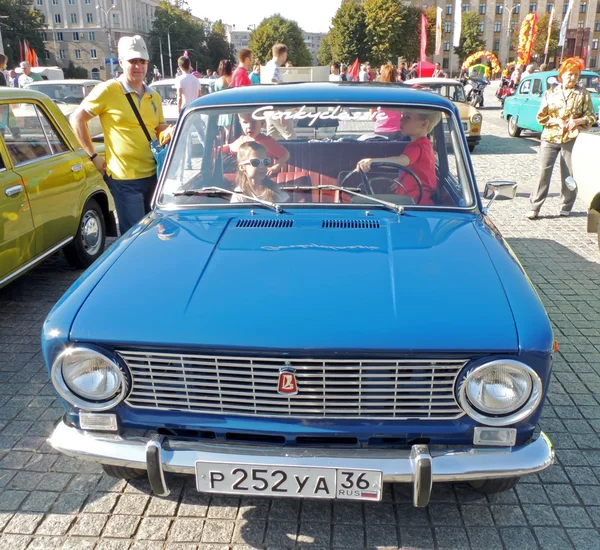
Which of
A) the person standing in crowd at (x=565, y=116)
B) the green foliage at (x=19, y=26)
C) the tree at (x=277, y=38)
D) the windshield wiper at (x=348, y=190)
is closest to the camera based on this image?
the windshield wiper at (x=348, y=190)

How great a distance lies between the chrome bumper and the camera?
2.19m

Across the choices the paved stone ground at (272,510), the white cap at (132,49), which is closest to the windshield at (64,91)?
the white cap at (132,49)

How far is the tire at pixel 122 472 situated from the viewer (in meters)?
2.68

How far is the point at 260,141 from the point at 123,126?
5.41 feet

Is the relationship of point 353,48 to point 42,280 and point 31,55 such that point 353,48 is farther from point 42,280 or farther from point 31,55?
point 42,280

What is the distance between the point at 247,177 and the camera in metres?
3.41

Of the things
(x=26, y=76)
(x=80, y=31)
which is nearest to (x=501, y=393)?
(x=26, y=76)

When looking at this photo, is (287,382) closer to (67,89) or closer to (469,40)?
(67,89)

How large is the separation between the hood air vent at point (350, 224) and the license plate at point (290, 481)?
127 centimetres

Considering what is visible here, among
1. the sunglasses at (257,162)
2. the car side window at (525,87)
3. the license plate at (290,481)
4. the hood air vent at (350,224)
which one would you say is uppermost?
the sunglasses at (257,162)

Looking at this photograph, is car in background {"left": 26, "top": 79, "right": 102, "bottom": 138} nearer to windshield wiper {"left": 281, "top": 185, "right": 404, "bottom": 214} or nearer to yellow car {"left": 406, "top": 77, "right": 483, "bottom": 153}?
yellow car {"left": 406, "top": 77, "right": 483, "bottom": 153}

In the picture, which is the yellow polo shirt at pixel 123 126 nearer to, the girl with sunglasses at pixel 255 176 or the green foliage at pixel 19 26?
the girl with sunglasses at pixel 255 176

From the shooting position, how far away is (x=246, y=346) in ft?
7.00

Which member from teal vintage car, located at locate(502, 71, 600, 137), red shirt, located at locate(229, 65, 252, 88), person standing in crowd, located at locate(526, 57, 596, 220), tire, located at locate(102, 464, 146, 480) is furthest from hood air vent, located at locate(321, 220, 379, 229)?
teal vintage car, located at locate(502, 71, 600, 137)
